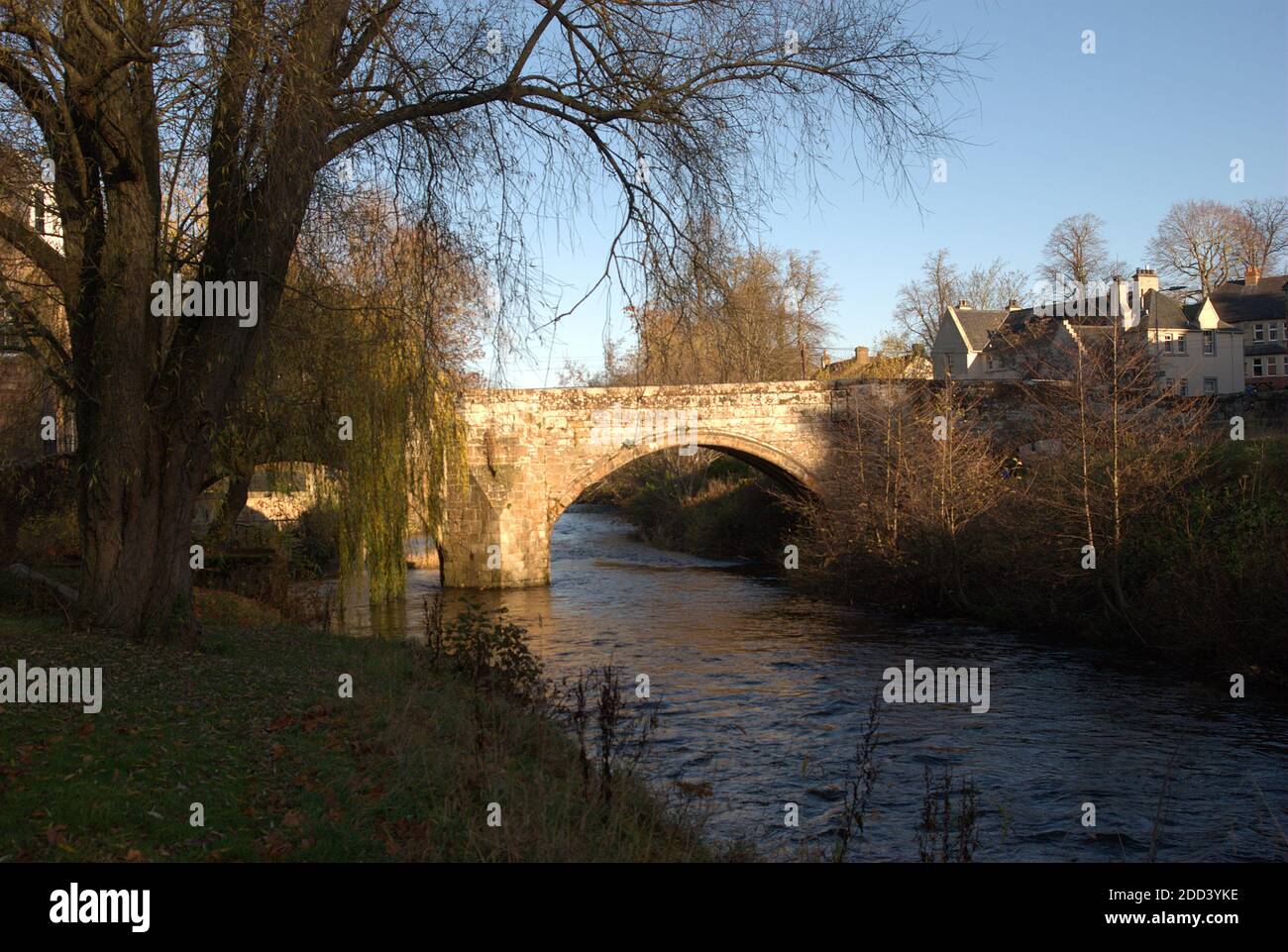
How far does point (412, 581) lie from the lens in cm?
2414

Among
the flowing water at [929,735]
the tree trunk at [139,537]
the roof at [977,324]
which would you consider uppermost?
the roof at [977,324]

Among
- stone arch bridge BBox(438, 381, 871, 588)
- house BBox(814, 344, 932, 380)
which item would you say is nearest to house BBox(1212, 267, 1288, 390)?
house BBox(814, 344, 932, 380)

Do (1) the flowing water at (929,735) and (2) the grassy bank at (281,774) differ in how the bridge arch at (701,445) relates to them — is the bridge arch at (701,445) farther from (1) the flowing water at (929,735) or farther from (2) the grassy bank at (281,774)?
(2) the grassy bank at (281,774)

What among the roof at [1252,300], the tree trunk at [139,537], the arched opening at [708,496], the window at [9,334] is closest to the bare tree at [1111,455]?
the arched opening at [708,496]

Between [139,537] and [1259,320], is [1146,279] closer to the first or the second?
[1259,320]

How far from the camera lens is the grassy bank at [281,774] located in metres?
4.69

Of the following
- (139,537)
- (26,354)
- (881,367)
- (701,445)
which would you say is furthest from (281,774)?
(881,367)

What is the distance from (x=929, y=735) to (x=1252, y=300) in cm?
4061

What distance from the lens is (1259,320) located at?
140 ft

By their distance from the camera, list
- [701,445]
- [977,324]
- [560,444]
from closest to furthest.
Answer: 1. [560,444]
2. [701,445]
3. [977,324]

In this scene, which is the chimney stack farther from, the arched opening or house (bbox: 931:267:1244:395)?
the arched opening

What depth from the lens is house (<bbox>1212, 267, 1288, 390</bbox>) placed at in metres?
42.8
